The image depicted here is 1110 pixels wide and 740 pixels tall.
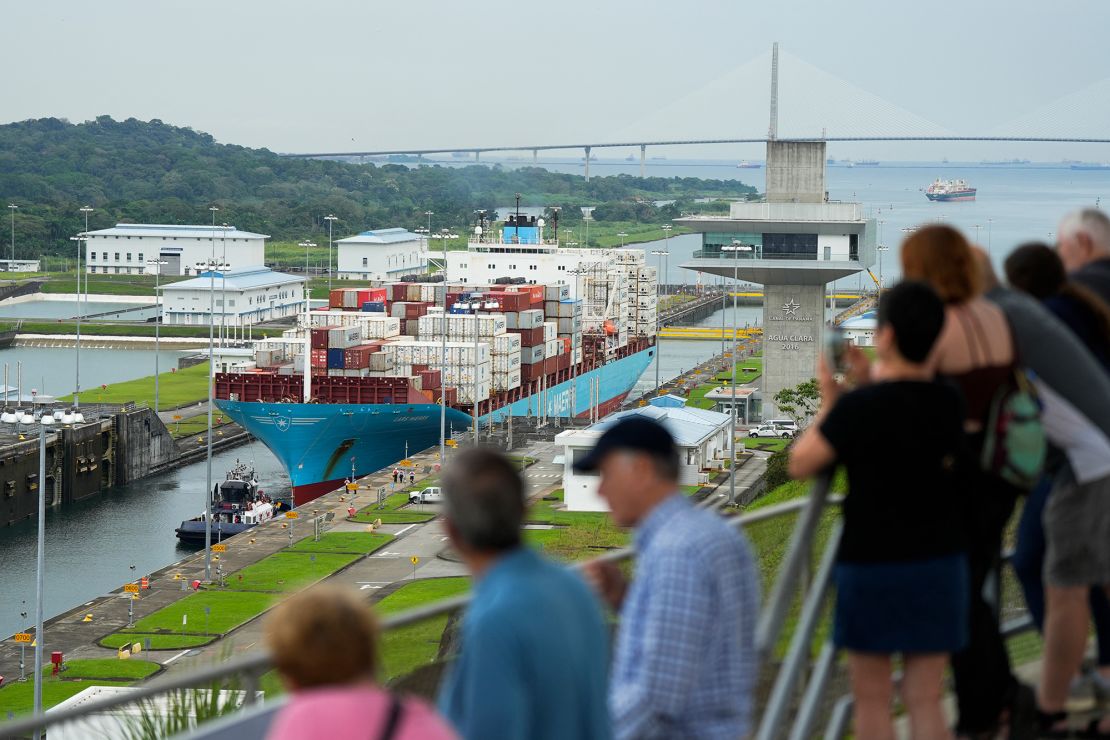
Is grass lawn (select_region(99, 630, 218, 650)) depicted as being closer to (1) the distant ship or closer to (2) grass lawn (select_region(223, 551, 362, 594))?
(2) grass lawn (select_region(223, 551, 362, 594))

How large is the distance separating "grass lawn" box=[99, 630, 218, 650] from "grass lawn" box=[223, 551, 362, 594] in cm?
224

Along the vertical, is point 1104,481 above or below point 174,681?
above

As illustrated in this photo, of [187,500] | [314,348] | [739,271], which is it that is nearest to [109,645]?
[187,500]

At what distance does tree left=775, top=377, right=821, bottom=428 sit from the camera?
32938mm

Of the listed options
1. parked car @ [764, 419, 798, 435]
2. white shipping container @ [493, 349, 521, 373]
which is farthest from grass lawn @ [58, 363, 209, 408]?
parked car @ [764, 419, 798, 435]

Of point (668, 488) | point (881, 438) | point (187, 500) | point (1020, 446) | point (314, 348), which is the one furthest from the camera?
point (314, 348)

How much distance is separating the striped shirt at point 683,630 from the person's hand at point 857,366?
0.54 meters

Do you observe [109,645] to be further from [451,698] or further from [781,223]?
[781,223]

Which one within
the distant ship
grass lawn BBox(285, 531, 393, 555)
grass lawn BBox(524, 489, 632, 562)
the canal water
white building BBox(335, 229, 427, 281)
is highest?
the distant ship

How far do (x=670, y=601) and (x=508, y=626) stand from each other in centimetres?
48

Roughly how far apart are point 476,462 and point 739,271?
3469cm

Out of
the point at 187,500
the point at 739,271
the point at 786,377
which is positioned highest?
the point at 739,271

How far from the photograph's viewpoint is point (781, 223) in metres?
36.3

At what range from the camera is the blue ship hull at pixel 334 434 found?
33.4 meters
